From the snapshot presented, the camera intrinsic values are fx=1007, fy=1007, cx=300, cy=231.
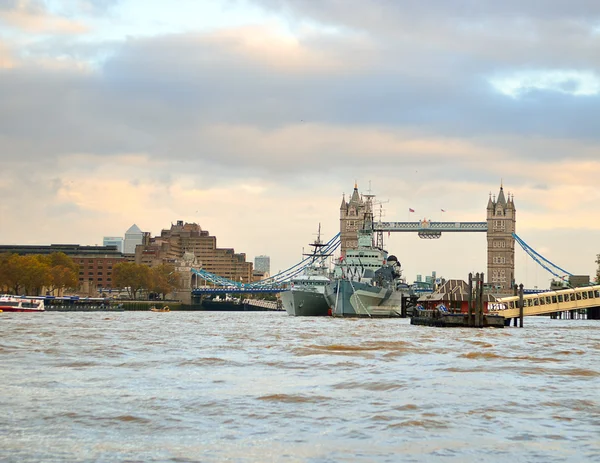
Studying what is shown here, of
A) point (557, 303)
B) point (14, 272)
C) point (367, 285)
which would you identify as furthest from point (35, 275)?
point (557, 303)

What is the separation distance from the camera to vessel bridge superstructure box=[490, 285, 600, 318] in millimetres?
74875

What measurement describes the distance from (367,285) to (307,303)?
482 inches

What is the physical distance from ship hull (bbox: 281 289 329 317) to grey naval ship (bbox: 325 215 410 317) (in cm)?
300

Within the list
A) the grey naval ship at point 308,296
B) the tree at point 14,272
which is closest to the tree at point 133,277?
the tree at point 14,272

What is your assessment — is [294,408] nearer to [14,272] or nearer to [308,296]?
[308,296]

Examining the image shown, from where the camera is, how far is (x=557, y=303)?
7769 centimetres

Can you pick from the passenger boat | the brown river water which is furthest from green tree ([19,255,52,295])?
the brown river water

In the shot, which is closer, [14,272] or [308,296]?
[308,296]

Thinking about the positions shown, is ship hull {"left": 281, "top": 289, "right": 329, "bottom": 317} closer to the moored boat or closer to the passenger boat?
the moored boat

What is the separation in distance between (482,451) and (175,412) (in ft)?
19.8

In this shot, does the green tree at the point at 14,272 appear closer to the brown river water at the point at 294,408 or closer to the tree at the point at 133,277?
the tree at the point at 133,277

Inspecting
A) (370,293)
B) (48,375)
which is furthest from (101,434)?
(370,293)

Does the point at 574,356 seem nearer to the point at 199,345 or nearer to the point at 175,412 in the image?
the point at 199,345

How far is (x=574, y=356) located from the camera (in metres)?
35.8
